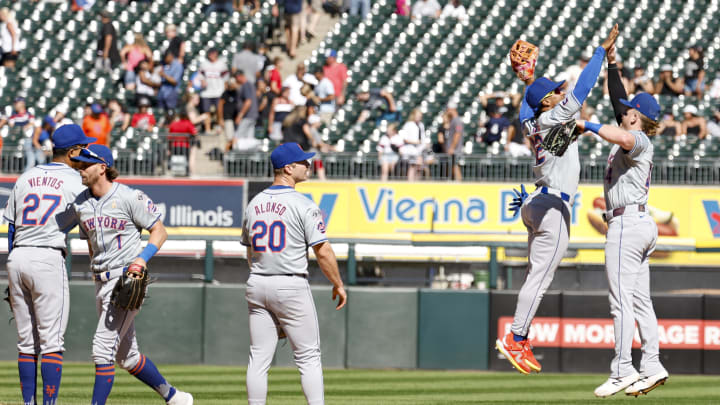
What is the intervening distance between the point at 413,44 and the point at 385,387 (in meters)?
11.1

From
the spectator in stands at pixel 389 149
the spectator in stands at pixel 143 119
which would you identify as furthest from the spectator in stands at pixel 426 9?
the spectator in stands at pixel 143 119

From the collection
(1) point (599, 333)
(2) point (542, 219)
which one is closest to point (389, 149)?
(1) point (599, 333)

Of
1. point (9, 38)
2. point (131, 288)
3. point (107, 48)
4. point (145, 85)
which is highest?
point (9, 38)

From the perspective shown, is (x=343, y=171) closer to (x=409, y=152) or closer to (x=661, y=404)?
(x=409, y=152)

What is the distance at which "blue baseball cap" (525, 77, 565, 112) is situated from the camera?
26.3 ft

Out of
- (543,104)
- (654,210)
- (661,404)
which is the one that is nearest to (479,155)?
(654,210)

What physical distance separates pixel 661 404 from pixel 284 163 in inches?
183

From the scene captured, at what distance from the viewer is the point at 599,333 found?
1313 cm

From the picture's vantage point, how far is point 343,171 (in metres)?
17.6

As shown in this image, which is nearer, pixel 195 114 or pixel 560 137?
pixel 560 137

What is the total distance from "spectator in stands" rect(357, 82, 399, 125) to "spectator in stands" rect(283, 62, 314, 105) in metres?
1.00

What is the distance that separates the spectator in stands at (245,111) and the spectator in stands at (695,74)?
24.8ft

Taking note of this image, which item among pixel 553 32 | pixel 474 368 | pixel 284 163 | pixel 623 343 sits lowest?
pixel 474 368

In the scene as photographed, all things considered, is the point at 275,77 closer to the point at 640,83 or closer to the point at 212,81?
the point at 212,81
